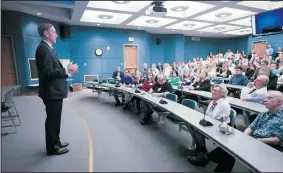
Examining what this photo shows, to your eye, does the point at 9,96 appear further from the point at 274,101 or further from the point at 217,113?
the point at 274,101

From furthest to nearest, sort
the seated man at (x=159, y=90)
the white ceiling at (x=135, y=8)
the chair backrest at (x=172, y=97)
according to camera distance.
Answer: the seated man at (x=159, y=90)
the chair backrest at (x=172, y=97)
the white ceiling at (x=135, y=8)

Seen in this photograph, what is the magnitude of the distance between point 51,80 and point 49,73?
0.10m

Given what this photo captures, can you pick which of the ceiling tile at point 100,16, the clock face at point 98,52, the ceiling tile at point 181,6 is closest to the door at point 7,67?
the ceiling tile at point 100,16

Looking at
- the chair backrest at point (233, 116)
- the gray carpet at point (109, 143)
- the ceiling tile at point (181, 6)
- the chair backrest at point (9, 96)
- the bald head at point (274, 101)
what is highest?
the ceiling tile at point (181, 6)

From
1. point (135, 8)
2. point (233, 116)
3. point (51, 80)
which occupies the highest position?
point (135, 8)

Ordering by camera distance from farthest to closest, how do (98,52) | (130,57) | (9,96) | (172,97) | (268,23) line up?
(130,57), (98,52), (172,97), (9,96), (268,23)

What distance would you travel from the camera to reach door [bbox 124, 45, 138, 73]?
9280 mm

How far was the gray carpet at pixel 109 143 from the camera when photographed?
1.42 metres

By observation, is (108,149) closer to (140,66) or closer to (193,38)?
(140,66)

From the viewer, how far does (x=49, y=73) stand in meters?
1.65

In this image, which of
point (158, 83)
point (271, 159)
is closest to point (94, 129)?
point (158, 83)

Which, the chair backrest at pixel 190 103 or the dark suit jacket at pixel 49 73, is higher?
the dark suit jacket at pixel 49 73

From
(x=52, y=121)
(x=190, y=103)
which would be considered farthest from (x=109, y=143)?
(x=190, y=103)

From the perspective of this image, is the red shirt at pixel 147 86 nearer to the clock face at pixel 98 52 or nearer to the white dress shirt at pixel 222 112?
the white dress shirt at pixel 222 112
